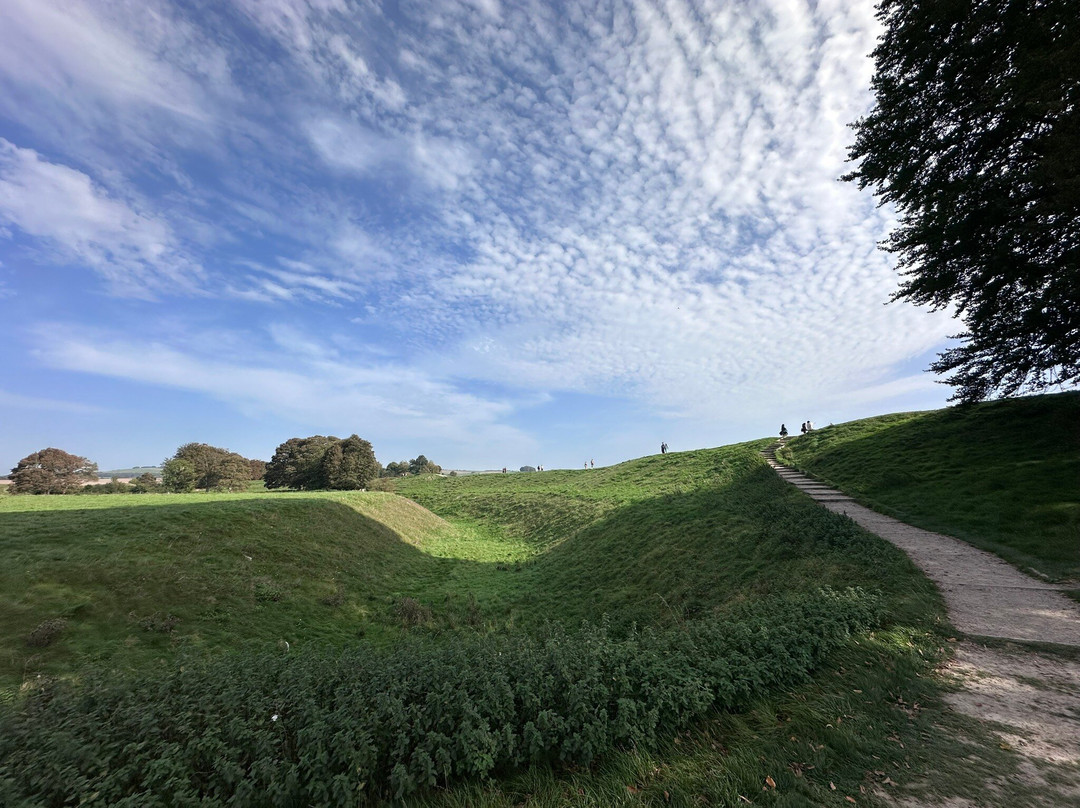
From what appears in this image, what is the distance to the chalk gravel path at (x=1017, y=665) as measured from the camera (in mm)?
4224

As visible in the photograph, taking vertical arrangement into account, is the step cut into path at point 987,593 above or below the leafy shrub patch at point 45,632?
above

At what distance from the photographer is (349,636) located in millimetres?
14695

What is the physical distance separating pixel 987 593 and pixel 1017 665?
12.6ft

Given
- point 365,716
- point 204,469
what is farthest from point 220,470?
point 365,716

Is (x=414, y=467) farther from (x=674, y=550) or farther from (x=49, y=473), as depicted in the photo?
(x=674, y=550)

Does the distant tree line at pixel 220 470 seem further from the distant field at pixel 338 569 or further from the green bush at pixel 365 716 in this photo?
the green bush at pixel 365 716

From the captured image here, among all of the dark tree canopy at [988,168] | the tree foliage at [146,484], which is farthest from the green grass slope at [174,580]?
the tree foliage at [146,484]

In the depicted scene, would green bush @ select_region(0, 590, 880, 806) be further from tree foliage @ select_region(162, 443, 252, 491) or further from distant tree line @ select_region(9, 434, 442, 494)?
tree foliage @ select_region(162, 443, 252, 491)

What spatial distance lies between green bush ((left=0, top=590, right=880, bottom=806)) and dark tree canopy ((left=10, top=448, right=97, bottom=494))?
49.1 metres

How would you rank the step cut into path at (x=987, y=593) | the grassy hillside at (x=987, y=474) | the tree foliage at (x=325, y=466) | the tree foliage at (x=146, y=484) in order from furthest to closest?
1. the tree foliage at (x=146, y=484)
2. the tree foliage at (x=325, y=466)
3. the grassy hillside at (x=987, y=474)
4. the step cut into path at (x=987, y=593)

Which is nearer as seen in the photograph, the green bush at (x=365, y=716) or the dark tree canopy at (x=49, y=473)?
the green bush at (x=365, y=716)

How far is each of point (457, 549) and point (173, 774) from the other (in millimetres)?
27060

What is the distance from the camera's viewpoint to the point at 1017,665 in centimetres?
622

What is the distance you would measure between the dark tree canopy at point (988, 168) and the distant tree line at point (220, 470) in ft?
160
